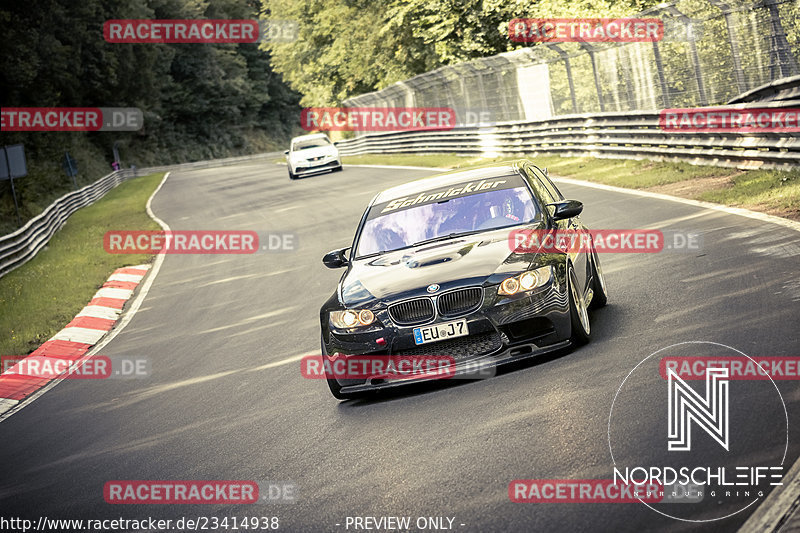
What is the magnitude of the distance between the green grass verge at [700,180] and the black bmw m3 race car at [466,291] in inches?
208

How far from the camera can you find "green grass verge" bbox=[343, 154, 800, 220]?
45.2ft

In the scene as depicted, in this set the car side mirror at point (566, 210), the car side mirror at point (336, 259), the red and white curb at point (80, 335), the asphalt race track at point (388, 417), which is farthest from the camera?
the red and white curb at point (80, 335)


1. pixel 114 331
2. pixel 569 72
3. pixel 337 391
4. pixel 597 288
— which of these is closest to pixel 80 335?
pixel 114 331

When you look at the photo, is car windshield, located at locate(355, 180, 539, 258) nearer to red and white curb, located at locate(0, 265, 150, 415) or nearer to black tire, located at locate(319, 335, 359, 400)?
black tire, located at locate(319, 335, 359, 400)

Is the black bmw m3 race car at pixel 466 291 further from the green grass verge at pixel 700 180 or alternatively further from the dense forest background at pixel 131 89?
the dense forest background at pixel 131 89

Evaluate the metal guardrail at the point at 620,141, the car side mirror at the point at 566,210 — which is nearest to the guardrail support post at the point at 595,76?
the metal guardrail at the point at 620,141

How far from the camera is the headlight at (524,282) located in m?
A: 7.28

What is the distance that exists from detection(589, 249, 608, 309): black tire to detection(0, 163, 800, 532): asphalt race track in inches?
7.5

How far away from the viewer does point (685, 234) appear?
1245 cm

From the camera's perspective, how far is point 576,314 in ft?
24.9

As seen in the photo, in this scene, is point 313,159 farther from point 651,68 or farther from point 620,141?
point 651,68

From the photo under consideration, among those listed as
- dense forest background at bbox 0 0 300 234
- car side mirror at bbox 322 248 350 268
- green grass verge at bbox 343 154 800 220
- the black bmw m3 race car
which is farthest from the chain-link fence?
dense forest background at bbox 0 0 300 234

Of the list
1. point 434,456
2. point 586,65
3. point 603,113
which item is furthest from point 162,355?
point 586,65

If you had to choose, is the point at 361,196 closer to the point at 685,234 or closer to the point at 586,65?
the point at 586,65
